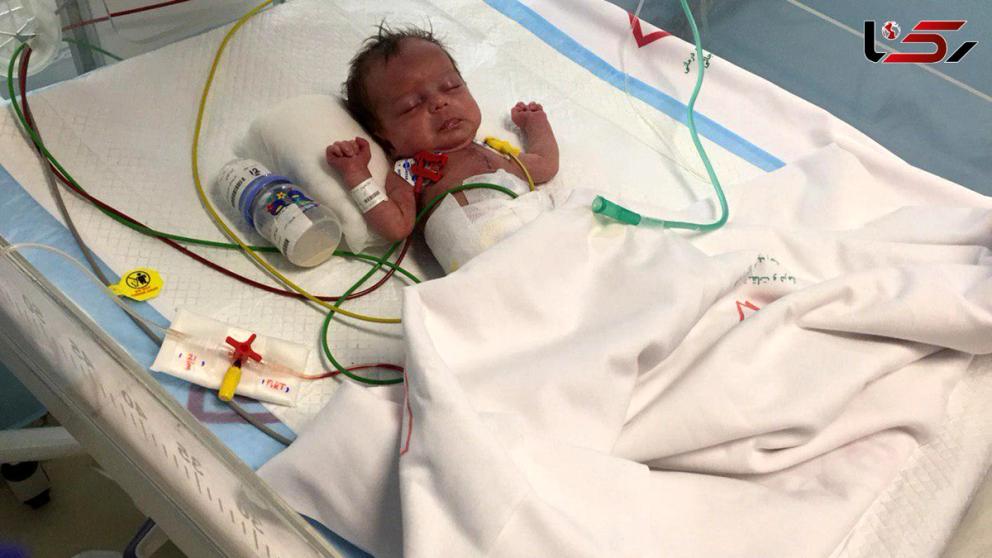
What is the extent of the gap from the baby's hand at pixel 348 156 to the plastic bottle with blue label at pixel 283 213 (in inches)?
2.5

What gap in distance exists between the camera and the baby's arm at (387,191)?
130 cm

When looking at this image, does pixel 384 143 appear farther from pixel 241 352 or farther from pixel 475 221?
pixel 241 352

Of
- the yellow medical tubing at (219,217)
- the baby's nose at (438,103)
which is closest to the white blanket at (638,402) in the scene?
the yellow medical tubing at (219,217)

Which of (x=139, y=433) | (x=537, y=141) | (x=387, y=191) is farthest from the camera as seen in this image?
(x=537, y=141)

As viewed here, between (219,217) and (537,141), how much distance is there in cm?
49

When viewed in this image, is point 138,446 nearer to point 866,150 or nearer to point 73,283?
point 73,283

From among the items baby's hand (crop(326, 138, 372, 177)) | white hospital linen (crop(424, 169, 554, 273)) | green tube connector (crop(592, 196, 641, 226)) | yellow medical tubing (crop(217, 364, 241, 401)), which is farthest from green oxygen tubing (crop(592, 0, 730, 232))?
yellow medical tubing (crop(217, 364, 241, 401))

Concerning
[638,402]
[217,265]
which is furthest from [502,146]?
[638,402]

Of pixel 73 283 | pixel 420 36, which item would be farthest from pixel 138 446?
pixel 420 36

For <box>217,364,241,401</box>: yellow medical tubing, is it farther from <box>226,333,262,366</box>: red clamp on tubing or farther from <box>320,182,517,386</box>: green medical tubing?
<box>320,182,517,386</box>: green medical tubing

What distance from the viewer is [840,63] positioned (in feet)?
5.21

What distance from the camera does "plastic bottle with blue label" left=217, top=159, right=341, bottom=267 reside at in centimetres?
125

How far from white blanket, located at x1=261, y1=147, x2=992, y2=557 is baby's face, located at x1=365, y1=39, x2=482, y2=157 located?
13.3 inches

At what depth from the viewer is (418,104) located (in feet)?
4.59
